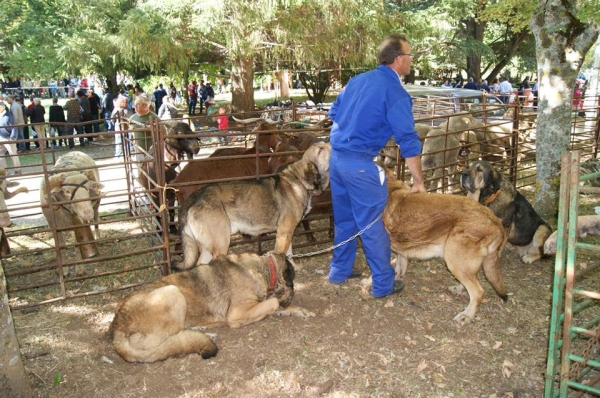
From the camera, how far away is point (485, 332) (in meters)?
4.89

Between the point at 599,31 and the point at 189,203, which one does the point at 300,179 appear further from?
the point at 599,31

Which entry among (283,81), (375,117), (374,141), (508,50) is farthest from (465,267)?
(508,50)

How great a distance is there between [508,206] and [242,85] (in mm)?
15755

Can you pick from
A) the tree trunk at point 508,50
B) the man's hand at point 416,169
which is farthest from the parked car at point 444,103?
the tree trunk at point 508,50

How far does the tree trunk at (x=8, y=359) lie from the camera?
11.0ft

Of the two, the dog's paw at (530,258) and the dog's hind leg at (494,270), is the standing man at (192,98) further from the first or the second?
the dog's hind leg at (494,270)

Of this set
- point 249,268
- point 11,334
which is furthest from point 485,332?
point 11,334

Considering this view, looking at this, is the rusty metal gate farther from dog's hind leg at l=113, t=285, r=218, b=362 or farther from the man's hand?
dog's hind leg at l=113, t=285, r=218, b=362

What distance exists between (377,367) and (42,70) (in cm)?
2467

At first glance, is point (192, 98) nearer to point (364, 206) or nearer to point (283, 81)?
point (283, 81)

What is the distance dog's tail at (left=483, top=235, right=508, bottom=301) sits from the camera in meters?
5.02

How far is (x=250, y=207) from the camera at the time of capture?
577cm

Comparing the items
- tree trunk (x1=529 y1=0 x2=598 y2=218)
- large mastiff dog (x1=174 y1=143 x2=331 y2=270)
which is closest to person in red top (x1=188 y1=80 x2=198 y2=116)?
tree trunk (x1=529 y1=0 x2=598 y2=218)

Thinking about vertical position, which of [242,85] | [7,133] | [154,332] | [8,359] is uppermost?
[242,85]
